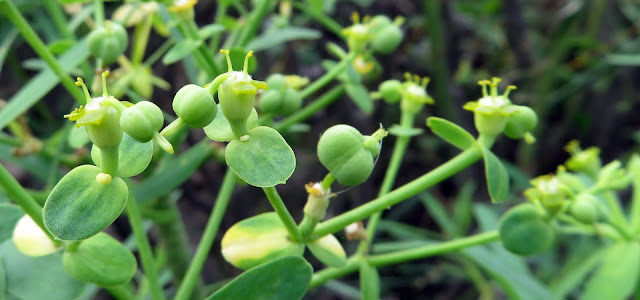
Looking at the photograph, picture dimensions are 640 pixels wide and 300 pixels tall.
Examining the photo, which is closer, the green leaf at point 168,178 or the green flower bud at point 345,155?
the green flower bud at point 345,155

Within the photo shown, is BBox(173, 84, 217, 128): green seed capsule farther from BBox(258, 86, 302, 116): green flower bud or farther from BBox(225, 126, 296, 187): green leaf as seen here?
BBox(258, 86, 302, 116): green flower bud

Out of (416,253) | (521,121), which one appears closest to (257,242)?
(416,253)

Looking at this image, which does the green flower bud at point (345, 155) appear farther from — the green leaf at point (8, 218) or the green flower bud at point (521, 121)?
the green leaf at point (8, 218)

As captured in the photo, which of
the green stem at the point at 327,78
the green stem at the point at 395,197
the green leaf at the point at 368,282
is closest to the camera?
the green stem at the point at 395,197

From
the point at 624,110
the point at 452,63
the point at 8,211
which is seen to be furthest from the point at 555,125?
the point at 8,211

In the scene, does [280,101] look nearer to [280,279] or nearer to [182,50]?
[182,50]

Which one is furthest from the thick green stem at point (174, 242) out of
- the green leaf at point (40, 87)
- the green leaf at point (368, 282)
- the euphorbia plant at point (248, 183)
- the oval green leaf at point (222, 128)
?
the oval green leaf at point (222, 128)
